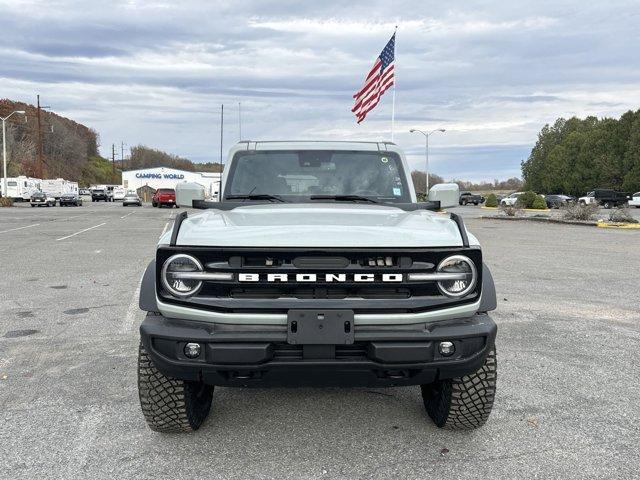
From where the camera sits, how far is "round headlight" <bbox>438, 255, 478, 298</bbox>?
296 cm

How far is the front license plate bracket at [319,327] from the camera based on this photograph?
2775 millimetres

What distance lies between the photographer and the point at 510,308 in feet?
22.8

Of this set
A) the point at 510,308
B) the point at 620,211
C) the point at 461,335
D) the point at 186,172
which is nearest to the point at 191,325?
the point at 461,335

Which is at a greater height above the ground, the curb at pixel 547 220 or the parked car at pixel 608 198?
the parked car at pixel 608 198

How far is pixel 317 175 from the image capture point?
15.2 feet

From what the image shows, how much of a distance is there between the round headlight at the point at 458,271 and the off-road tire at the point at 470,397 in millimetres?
437

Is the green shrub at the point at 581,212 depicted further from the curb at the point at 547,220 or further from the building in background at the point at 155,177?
the building in background at the point at 155,177

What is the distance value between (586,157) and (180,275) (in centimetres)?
6797

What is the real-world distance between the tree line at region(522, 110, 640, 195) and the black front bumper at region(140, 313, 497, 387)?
61.3m

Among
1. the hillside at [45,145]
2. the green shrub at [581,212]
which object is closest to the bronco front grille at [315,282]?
the green shrub at [581,212]

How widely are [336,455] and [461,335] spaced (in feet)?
3.25

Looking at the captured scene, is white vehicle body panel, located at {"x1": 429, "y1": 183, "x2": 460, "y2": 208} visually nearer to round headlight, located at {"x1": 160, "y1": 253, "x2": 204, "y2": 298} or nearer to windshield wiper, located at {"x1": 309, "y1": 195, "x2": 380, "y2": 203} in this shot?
windshield wiper, located at {"x1": 309, "y1": 195, "x2": 380, "y2": 203}

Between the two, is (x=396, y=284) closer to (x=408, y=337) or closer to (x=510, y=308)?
(x=408, y=337)

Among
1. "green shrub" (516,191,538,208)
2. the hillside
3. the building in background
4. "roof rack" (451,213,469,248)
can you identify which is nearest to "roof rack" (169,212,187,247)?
"roof rack" (451,213,469,248)
